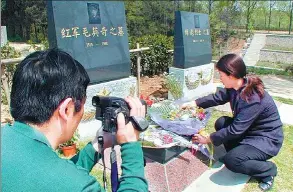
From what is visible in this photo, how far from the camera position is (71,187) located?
857 millimetres

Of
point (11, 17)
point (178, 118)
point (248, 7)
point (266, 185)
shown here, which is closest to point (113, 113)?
point (178, 118)

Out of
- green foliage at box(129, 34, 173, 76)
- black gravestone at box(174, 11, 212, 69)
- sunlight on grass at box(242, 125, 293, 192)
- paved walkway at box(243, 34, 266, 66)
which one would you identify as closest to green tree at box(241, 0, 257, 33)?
paved walkway at box(243, 34, 266, 66)

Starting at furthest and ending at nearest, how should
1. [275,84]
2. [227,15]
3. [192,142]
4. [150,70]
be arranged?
[227,15] < [150,70] < [275,84] < [192,142]

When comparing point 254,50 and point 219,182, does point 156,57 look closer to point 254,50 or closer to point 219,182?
point 219,182

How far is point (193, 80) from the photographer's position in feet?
19.2

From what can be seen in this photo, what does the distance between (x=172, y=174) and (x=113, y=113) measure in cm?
149

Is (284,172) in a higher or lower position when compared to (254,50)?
lower

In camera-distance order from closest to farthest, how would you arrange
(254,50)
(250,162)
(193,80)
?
(250,162) → (193,80) → (254,50)

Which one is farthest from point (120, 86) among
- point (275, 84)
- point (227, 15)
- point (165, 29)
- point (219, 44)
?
point (165, 29)

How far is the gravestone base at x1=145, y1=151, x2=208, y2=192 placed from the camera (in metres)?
2.48

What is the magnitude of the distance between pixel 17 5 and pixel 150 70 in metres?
19.9

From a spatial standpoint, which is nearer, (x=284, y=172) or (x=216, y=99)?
(x=284, y=172)

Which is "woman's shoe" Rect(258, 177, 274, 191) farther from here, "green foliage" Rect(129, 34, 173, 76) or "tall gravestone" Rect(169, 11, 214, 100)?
"green foliage" Rect(129, 34, 173, 76)

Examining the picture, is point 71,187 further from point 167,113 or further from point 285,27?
point 285,27
